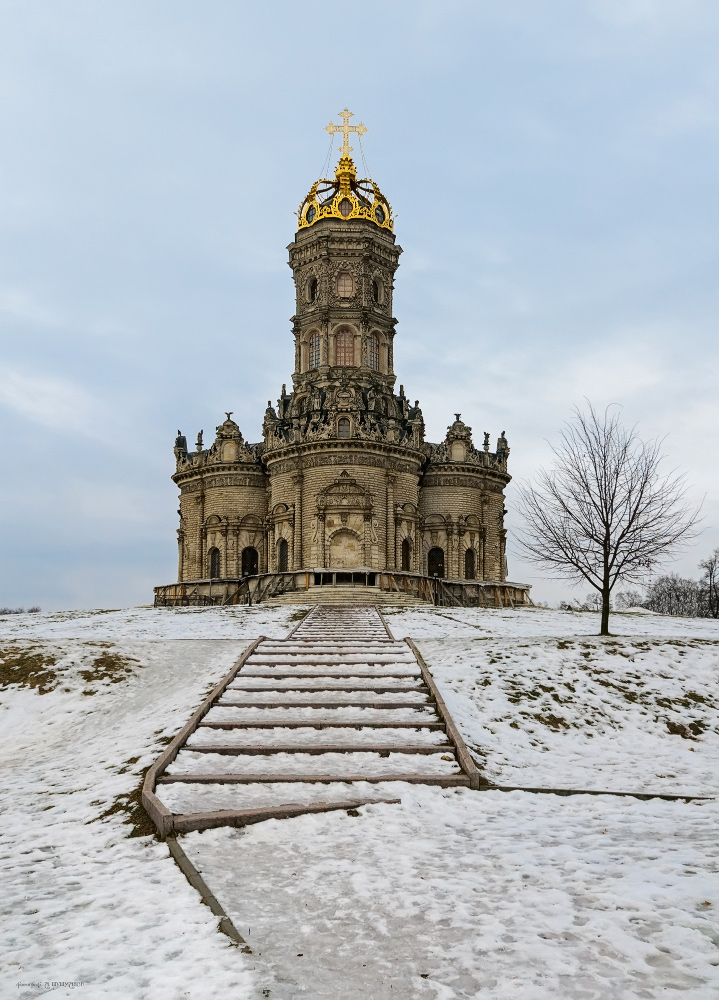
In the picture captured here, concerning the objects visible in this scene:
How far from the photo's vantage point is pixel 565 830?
794 cm

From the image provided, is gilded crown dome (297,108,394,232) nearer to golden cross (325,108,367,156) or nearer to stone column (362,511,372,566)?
golden cross (325,108,367,156)

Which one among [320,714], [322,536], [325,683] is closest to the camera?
[320,714]

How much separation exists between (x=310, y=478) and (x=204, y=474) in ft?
33.2

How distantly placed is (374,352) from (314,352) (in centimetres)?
394

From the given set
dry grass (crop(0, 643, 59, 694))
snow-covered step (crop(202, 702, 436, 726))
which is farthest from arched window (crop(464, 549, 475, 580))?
snow-covered step (crop(202, 702, 436, 726))

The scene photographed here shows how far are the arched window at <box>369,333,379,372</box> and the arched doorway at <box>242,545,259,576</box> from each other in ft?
46.5

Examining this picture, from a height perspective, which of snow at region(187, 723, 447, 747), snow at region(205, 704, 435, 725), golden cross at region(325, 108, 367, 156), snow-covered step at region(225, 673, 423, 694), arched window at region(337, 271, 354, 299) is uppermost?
golden cross at region(325, 108, 367, 156)

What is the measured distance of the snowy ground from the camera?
203 inches

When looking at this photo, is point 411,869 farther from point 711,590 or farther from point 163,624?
point 711,590

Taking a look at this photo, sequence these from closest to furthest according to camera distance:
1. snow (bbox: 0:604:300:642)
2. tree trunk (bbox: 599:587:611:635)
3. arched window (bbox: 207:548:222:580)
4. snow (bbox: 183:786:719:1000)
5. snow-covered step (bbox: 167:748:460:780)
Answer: snow (bbox: 183:786:719:1000) → snow-covered step (bbox: 167:748:460:780) → tree trunk (bbox: 599:587:611:635) → snow (bbox: 0:604:300:642) → arched window (bbox: 207:548:222:580)

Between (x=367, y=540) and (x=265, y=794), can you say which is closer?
(x=265, y=794)

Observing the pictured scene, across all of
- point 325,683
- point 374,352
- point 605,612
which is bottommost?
point 325,683

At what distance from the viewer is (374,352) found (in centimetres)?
4928

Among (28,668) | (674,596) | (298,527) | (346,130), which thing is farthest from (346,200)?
(674,596)
